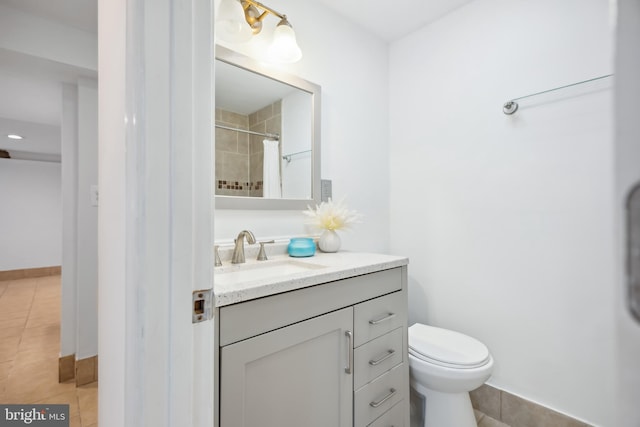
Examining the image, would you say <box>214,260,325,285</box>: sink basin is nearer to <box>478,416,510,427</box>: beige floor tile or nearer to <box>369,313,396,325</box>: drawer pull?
<box>369,313,396,325</box>: drawer pull

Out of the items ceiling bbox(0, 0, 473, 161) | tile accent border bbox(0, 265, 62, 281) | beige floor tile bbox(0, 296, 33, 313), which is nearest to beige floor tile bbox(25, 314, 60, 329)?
beige floor tile bbox(0, 296, 33, 313)

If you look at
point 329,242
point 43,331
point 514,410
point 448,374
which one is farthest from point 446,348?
point 43,331

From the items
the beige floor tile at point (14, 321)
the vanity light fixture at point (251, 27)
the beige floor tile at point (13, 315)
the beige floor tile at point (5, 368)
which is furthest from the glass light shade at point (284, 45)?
the beige floor tile at point (13, 315)

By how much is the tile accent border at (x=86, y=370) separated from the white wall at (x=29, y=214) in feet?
14.9

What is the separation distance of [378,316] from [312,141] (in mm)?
1005

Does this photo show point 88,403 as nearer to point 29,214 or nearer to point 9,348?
point 9,348

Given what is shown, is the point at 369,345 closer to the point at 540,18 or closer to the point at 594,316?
the point at 594,316

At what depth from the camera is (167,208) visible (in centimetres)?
57

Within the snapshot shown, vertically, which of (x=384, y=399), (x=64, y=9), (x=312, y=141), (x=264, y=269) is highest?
(x=64, y=9)

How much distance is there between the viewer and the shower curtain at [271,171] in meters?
1.56

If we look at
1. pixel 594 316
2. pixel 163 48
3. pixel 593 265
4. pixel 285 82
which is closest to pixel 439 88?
pixel 285 82

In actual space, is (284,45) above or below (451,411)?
above

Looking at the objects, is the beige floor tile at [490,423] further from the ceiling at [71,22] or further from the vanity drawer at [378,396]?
the ceiling at [71,22]

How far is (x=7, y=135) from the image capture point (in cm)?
382
